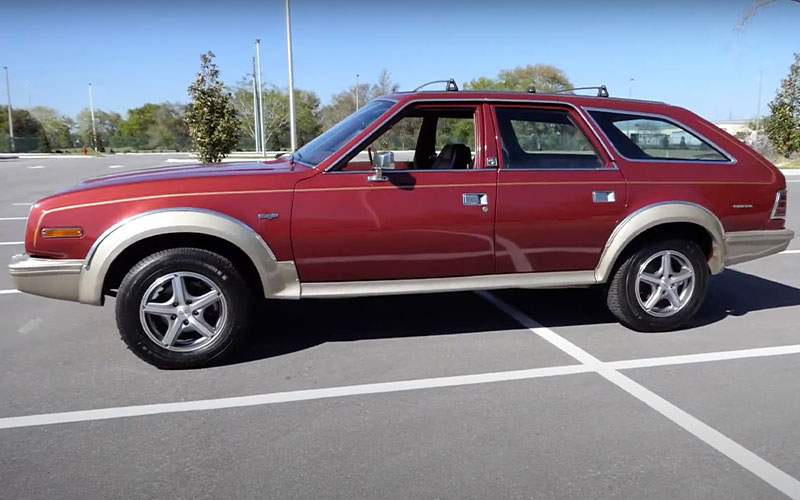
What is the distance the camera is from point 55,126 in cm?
8238

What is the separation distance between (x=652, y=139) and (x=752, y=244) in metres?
1.17

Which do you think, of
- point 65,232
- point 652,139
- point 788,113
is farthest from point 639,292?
point 788,113

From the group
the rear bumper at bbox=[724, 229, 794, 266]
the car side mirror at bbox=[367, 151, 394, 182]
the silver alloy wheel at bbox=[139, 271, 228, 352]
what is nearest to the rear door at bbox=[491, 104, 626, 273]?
the car side mirror at bbox=[367, 151, 394, 182]

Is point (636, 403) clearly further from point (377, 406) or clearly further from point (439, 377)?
point (377, 406)

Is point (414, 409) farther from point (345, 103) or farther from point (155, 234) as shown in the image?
point (345, 103)

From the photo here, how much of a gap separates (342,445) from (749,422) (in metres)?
2.25

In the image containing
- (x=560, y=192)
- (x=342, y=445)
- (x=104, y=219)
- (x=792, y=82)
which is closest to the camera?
(x=342, y=445)

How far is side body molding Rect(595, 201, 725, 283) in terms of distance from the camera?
4.66 metres

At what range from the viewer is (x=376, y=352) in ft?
14.8

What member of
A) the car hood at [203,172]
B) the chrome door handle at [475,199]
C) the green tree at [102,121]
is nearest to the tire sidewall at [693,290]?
the chrome door handle at [475,199]

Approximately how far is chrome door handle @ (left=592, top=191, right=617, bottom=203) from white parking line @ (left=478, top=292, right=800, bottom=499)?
1099 millimetres

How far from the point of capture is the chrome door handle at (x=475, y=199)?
14.4 feet

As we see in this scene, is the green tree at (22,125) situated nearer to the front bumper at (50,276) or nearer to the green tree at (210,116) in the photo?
the green tree at (210,116)

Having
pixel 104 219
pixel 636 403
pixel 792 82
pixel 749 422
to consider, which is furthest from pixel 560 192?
pixel 792 82
